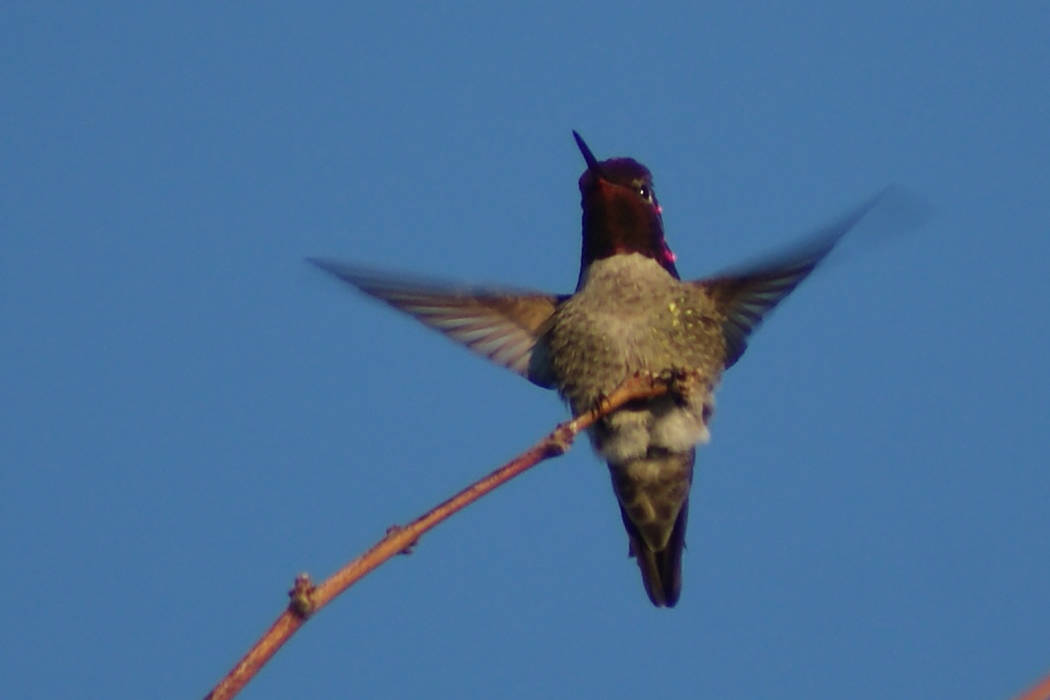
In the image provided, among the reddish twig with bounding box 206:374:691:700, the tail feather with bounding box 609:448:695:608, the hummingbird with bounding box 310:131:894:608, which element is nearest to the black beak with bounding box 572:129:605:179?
the hummingbird with bounding box 310:131:894:608

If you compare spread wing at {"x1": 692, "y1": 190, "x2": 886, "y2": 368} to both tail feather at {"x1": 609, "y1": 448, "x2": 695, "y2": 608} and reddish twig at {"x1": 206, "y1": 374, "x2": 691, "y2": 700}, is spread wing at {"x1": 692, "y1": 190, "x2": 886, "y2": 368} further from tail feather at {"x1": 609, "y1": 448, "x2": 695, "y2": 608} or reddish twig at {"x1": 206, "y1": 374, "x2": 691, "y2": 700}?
reddish twig at {"x1": 206, "y1": 374, "x2": 691, "y2": 700}

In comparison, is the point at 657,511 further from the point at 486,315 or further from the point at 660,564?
the point at 486,315

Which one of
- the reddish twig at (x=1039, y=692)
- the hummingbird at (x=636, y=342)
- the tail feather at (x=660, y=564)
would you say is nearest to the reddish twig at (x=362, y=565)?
the reddish twig at (x=1039, y=692)

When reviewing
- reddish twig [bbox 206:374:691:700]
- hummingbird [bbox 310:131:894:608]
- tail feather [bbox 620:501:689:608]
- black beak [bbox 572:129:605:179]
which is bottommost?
reddish twig [bbox 206:374:691:700]

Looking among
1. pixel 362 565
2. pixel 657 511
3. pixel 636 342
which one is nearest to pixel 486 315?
pixel 636 342

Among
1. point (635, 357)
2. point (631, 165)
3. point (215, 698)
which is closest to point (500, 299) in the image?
point (635, 357)

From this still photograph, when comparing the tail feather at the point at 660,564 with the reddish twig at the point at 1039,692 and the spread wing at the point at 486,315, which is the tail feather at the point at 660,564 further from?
the reddish twig at the point at 1039,692

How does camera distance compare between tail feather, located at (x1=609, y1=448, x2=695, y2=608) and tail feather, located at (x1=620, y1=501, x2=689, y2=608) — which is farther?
tail feather, located at (x1=620, y1=501, x2=689, y2=608)
